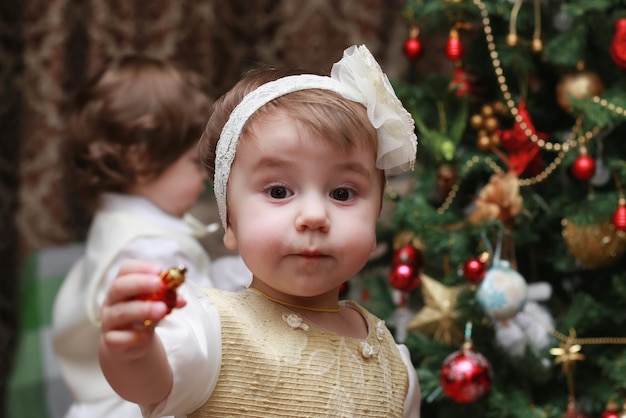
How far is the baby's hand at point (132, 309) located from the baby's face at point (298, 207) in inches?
7.2

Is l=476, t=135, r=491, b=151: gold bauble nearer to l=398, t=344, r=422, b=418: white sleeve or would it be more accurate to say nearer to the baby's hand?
l=398, t=344, r=422, b=418: white sleeve

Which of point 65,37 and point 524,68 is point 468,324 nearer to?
point 524,68

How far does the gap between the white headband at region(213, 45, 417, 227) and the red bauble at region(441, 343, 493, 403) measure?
571 mm

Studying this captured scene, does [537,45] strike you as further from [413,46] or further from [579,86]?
[413,46]

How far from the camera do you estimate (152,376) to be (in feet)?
2.61

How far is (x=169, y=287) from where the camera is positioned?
720 mm

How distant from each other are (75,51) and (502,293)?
1.72m

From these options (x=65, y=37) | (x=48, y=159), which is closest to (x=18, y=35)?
(x=65, y=37)

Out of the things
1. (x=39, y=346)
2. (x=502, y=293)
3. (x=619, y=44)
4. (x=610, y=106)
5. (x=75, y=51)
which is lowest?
(x=39, y=346)

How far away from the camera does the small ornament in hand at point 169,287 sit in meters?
0.71

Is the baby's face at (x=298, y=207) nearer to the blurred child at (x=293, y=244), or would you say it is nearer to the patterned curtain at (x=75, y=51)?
the blurred child at (x=293, y=244)

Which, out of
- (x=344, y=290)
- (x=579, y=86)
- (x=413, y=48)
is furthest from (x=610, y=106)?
(x=344, y=290)

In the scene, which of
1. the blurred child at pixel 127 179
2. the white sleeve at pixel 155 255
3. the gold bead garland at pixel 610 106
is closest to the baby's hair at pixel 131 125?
the blurred child at pixel 127 179

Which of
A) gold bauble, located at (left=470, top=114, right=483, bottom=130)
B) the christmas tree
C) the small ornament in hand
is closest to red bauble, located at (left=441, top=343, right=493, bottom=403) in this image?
the christmas tree
